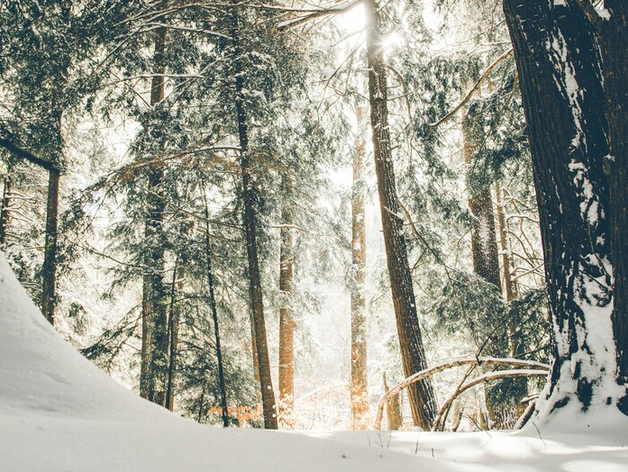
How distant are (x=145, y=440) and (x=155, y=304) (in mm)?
5994

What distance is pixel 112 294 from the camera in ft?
23.3

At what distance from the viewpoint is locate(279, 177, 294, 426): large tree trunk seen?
9.64 meters

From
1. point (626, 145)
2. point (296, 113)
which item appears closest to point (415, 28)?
point (296, 113)

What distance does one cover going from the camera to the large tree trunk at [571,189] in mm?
2166

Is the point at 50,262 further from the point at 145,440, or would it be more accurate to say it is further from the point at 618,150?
the point at 618,150

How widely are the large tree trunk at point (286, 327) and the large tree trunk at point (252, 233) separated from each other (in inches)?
120

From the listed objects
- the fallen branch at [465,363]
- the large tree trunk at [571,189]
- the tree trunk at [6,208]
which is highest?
the tree trunk at [6,208]

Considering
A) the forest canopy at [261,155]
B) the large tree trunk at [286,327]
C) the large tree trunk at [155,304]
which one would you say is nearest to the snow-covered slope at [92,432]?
the forest canopy at [261,155]

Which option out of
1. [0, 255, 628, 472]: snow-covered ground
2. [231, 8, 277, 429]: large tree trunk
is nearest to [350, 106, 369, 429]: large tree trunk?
[231, 8, 277, 429]: large tree trunk

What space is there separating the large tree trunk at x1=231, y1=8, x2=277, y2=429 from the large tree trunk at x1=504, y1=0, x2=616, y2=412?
4.25m

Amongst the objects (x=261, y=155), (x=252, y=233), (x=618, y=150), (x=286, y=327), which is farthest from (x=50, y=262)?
(x=618, y=150)

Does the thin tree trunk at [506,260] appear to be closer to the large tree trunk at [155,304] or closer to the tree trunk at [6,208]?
the large tree trunk at [155,304]

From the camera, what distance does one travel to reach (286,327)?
10.9 metres

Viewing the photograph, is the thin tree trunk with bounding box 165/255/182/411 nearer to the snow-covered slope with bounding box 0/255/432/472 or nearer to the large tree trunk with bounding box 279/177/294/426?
the large tree trunk with bounding box 279/177/294/426
